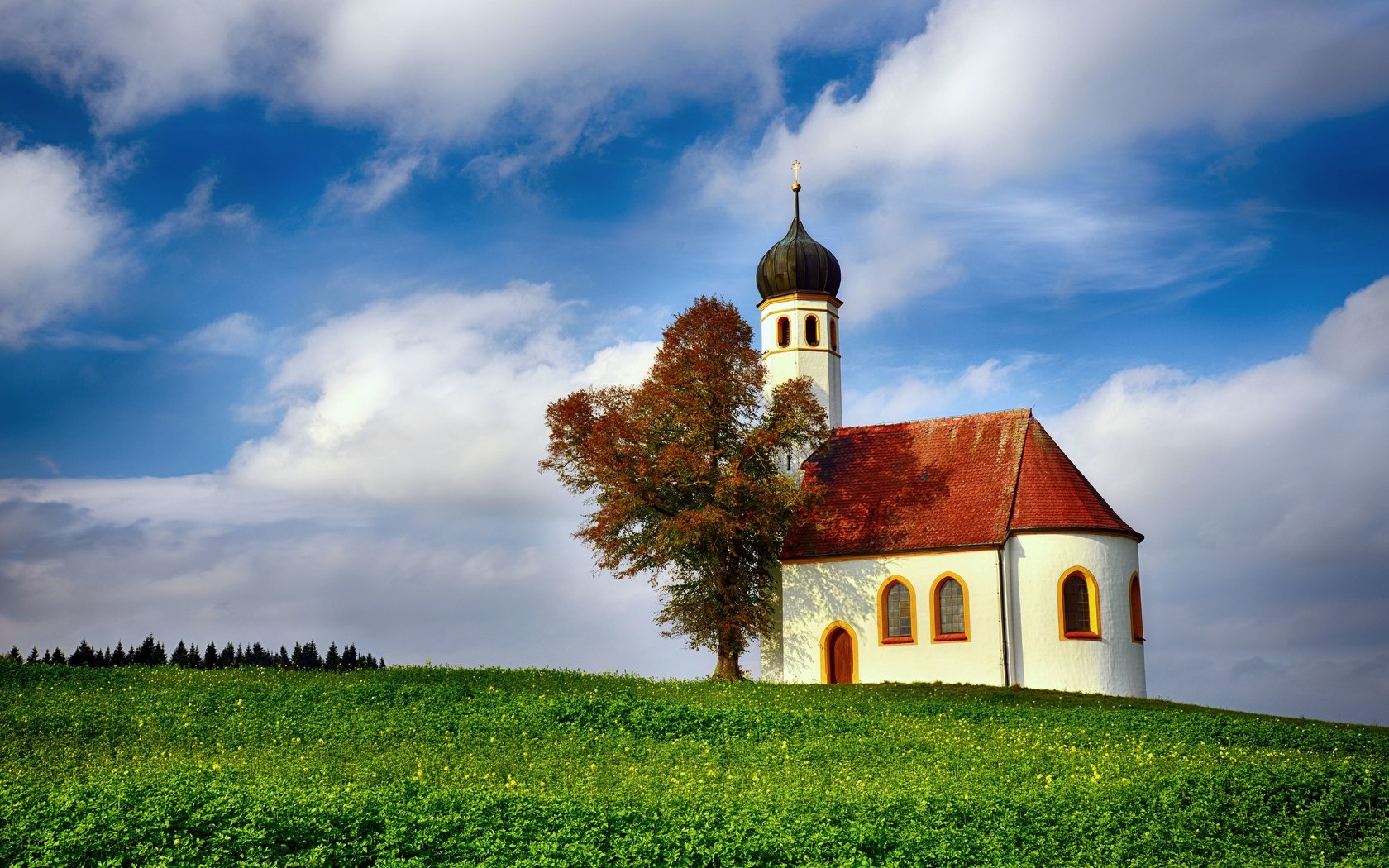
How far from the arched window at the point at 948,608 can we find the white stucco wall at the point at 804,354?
859cm

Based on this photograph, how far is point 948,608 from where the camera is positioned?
3500cm

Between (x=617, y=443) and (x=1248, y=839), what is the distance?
21.4 metres

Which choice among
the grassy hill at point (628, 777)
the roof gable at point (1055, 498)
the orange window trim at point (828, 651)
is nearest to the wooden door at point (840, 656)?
the orange window trim at point (828, 651)

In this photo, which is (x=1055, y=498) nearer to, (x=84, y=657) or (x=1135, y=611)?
(x=1135, y=611)

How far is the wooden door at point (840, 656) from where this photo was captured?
36.2 m

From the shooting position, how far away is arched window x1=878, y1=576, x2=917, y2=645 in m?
35.5

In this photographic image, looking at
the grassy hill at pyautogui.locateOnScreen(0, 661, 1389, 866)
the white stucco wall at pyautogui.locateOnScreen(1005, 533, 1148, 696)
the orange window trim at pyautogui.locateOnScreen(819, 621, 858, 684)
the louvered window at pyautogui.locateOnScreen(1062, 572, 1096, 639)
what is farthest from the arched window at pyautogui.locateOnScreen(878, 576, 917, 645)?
the grassy hill at pyautogui.locateOnScreen(0, 661, 1389, 866)

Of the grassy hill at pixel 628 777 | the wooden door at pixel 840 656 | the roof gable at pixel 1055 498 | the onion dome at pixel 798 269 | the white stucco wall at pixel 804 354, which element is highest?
the onion dome at pixel 798 269

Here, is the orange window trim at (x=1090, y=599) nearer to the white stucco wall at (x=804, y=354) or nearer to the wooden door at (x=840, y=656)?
the wooden door at (x=840, y=656)

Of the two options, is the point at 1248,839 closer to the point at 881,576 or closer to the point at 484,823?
the point at 484,823

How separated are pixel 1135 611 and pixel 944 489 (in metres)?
6.57

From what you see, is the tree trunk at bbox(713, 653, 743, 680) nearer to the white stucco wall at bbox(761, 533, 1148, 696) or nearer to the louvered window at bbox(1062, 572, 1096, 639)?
the white stucco wall at bbox(761, 533, 1148, 696)

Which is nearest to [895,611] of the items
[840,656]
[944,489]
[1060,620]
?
[840,656]

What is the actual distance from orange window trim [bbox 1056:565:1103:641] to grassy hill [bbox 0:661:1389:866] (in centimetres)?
584
